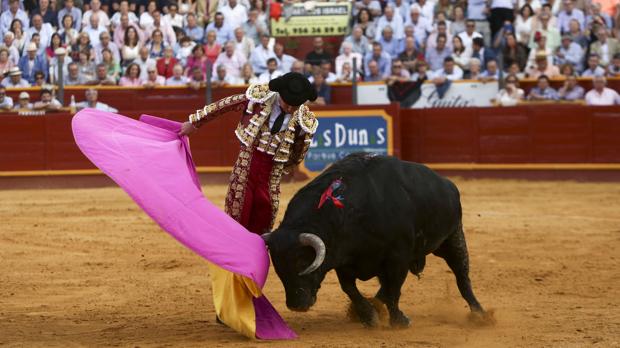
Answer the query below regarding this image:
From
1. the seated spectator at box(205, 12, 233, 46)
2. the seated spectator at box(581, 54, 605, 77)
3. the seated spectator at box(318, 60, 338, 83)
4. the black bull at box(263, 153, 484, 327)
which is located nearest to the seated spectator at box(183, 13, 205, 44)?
the seated spectator at box(205, 12, 233, 46)

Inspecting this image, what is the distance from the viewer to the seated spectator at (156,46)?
15312 millimetres

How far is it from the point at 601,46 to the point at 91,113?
9833mm

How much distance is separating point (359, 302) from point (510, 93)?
8.93m

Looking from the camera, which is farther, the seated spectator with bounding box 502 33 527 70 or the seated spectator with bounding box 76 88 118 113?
the seated spectator with bounding box 502 33 527 70

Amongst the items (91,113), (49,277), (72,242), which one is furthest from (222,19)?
(91,113)

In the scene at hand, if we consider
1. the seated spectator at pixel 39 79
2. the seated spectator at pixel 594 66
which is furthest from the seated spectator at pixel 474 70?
the seated spectator at pixel 39 79

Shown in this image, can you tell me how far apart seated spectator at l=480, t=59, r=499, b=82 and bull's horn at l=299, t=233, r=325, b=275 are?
934cm

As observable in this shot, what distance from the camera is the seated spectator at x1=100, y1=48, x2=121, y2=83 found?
1513 cm

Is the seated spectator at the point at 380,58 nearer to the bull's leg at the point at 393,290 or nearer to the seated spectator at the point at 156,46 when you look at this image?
the seated spectator at the point at 156,46

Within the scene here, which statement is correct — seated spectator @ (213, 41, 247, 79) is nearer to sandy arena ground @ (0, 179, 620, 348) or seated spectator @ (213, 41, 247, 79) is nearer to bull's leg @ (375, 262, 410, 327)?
sandy arena ground @ (0, 179, 620, 348)

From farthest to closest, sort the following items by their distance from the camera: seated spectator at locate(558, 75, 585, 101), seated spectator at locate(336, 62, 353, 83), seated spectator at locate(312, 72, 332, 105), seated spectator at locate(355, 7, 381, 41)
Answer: seated spectator at locate(355, 7, 381, 41) < seated spectator at locate(336, 62, 353, 83) < seated spectator at locate(312, 72, 332, 105) < seated spectator at locate(558, 75, 585, 101)

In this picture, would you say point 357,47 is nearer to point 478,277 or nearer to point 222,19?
point 222,19

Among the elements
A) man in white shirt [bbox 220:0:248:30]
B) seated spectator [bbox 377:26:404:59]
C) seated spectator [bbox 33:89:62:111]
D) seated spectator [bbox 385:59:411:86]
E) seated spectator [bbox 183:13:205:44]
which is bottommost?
seated spectator [bbox 33:89:62:111]

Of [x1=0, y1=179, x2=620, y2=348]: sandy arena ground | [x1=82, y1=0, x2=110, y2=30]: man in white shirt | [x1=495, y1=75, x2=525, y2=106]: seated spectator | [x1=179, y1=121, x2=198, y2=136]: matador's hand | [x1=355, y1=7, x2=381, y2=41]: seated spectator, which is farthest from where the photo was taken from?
[x1=82, y1=0, x2=110, y2=30]: man in white shirt
